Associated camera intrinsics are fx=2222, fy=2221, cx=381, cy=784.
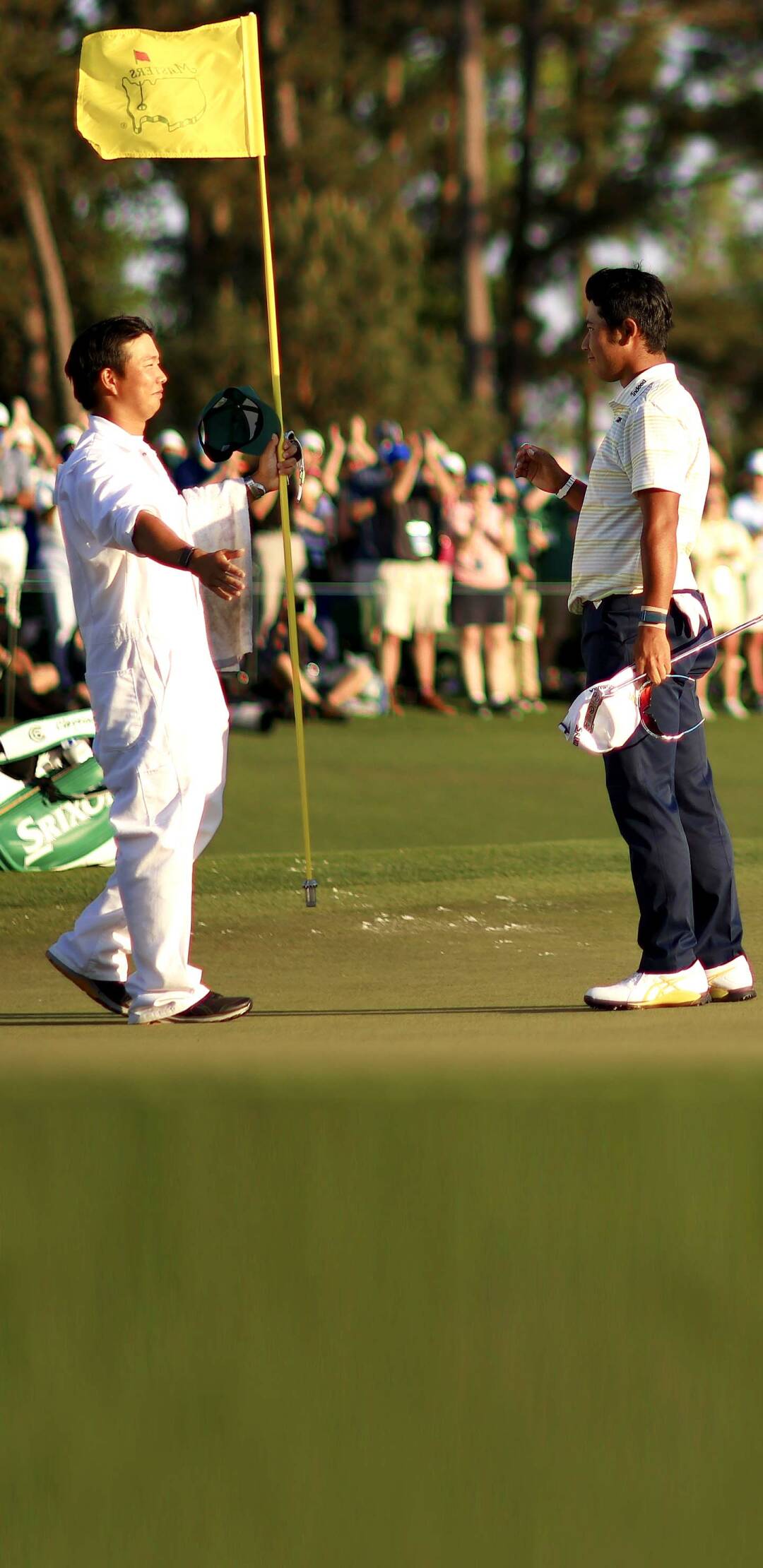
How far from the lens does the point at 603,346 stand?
5594mm

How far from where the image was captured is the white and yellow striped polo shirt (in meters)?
5.41

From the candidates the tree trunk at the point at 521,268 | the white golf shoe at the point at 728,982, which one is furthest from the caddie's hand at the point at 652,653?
the tree trunk at the point at 521,268

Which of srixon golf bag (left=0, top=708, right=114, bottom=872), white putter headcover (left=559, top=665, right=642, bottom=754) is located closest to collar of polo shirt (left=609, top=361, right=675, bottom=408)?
white putter headcover (left=559, top=665, right=642, bottom=754)

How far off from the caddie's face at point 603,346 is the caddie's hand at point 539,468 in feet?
1.32

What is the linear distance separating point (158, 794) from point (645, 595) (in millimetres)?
1300

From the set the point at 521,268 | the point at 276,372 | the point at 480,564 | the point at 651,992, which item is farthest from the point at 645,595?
the point at 521,268

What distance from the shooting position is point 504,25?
3438cm

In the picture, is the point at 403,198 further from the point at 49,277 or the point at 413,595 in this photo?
the point at 413,595

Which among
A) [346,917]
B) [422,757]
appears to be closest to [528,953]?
[346,917]

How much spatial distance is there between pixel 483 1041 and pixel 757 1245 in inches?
38.4

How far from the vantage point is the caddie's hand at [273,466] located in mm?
6184

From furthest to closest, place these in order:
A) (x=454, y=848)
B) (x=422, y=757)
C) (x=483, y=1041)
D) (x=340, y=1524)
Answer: (x=422, y=757), (x=454, y=848), (x=483, y=1041), (x=340, y=1524)

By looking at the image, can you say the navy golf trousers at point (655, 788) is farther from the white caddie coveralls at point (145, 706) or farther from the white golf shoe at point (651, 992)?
the white caddie coveralls at point (145, 706)

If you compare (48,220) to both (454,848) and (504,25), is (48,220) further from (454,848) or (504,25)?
(454,848)
